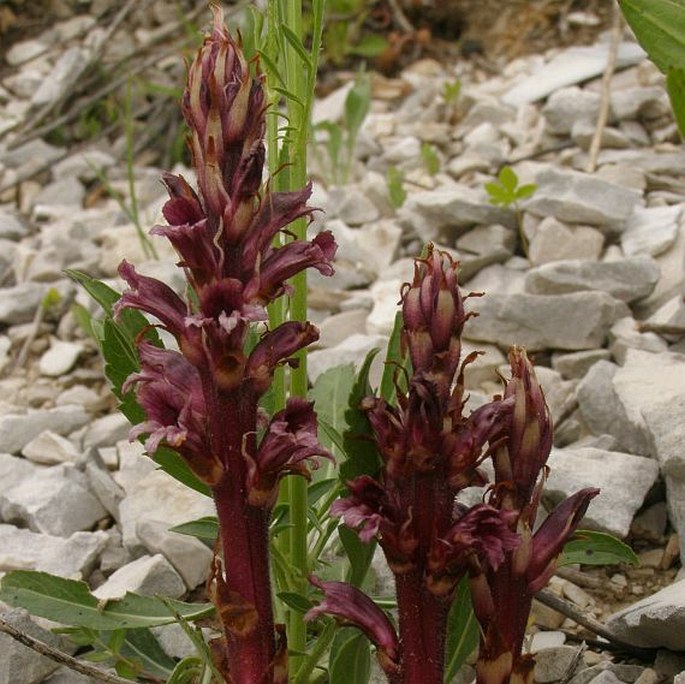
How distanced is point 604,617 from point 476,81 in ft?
10.7

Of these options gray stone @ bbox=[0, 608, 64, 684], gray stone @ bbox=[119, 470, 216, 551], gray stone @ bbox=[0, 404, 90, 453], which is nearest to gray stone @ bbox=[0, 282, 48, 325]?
gray stone @ bbox=[0, 404, 90, 453]

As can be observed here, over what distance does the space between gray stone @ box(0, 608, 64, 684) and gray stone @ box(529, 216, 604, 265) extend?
179 centimetres

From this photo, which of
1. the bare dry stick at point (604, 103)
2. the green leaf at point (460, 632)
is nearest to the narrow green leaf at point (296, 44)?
the green leaf at point (460, 632)

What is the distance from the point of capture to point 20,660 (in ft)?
6.25

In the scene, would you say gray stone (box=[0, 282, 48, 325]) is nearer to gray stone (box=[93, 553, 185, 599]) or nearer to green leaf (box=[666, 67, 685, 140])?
gray stone (box=[93, 553, 185, 599])

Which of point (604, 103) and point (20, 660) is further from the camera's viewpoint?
point (604, 103)

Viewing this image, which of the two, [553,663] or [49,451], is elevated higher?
[553,663]

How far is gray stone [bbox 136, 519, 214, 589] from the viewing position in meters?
2.27

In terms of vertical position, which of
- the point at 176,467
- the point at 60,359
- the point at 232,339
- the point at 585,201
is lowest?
the point at 60,359

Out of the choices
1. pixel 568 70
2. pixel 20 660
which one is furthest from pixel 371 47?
pixel 20 660

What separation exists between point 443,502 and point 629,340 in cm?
148

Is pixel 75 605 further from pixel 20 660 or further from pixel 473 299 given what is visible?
pixel 473 299

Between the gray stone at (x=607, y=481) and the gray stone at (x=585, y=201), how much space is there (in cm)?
110

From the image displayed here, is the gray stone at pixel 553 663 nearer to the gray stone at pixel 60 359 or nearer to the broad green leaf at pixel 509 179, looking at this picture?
the broad green leaf at pixel 509 179
